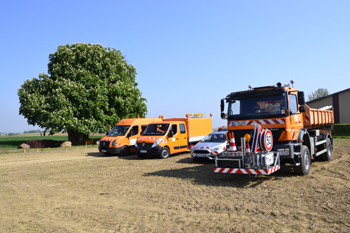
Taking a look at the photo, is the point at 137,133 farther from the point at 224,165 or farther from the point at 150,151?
the point at 224,165

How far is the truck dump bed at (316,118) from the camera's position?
34.1 ft

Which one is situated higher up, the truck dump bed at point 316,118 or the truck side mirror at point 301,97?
the truck side mirror at point 301,97

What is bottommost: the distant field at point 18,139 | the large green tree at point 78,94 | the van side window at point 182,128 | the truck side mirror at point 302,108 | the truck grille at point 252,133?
the distant field at point 18,139

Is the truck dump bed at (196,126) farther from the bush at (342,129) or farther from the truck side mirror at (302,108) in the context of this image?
the bush at (342,129)

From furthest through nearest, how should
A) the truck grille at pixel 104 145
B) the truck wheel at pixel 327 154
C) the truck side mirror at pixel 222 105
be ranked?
the truck grille at pixel 104 145 < the truck wheel at pixel 327 154 < the truck side mirror at pixel 222 105

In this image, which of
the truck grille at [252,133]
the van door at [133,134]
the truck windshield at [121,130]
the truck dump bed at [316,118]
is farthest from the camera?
the truck windshield at [121,130]

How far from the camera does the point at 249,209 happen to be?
605 cm

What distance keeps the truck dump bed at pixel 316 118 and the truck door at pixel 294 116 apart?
764 mm

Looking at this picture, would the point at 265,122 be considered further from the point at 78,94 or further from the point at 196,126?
the point at 78,94

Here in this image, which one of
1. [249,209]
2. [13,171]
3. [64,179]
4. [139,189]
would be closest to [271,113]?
[249,209]

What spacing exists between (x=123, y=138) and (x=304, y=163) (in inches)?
452

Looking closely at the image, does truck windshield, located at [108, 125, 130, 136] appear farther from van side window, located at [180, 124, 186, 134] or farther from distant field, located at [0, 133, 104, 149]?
distant field, located at [0, 133, 104, 149]

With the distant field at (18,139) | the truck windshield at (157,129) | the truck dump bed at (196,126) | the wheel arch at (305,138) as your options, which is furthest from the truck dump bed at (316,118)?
the distant field at (18,139)

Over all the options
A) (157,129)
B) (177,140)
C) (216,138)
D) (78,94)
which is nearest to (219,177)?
(216,138)
